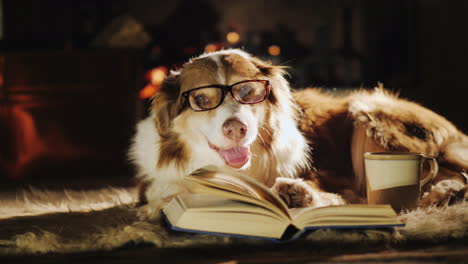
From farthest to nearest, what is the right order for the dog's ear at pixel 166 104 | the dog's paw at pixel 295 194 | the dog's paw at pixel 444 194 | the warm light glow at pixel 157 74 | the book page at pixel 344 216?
the warm light glow at pixel 157 74
the dog's ear at pixel 166 104
the dog's paw at pixel 444 194
the dog's paw at pixel 295 194
the book page at pixel 344 216

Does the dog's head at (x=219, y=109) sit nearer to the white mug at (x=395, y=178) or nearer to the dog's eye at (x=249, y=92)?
the dog's eye at (x=249, y=92)

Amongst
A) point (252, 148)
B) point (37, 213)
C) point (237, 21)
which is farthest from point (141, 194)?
point (237, 21)

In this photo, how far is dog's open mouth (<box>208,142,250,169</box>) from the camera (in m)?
1.77

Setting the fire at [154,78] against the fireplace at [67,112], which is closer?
the fireplace at [67,112]

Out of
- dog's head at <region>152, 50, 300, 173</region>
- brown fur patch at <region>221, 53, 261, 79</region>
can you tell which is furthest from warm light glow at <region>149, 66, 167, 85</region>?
brown fur patch at <region>221, 53, 261, 79</region>

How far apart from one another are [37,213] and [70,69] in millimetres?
1861

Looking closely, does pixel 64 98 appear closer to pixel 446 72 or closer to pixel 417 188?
pixel 417 188

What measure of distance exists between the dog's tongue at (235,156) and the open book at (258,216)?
1.66 feet

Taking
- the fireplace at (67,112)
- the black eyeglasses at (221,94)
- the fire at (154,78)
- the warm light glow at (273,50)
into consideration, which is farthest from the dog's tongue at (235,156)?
the warm light glow at (273,50)

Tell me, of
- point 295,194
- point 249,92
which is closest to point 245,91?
point 249,92

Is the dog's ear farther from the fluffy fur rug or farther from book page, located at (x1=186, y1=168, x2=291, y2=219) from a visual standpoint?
book page, located at (x1=186, y1=168, x2=291, y2=219)

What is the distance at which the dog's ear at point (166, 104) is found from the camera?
1996 millimetres

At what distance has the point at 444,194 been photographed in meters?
1.77

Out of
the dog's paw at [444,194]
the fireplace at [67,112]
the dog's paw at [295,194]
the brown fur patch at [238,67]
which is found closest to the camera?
the dog's paw at [295,194]
